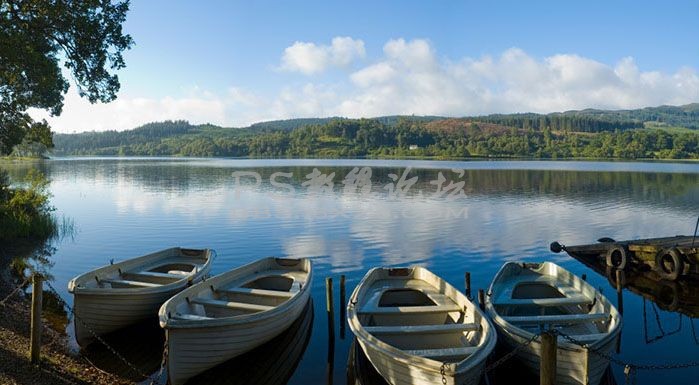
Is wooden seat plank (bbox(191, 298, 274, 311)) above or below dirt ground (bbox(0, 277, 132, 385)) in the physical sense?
above

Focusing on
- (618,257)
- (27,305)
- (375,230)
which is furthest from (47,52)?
(618,257)

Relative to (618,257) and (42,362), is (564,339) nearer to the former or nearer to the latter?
(42,362)

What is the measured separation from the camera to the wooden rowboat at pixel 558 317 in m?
11.6

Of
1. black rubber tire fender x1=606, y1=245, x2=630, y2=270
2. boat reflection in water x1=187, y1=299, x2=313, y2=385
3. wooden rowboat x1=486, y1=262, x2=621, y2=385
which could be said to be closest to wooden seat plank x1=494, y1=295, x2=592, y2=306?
wooden rowboat x1=486, y1=262, x2=621, y2=385

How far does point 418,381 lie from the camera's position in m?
10.8

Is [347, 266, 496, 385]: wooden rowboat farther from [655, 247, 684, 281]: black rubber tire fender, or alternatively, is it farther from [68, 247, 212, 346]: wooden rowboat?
[655, 247, 684, 281]: black rubber tire fender

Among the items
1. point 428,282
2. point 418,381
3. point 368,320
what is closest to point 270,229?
point 428,282

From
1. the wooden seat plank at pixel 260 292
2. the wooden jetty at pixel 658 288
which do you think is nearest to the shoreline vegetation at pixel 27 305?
the wooden seat plank at pixel 260 292

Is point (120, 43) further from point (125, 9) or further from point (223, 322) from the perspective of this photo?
point (223, 322)

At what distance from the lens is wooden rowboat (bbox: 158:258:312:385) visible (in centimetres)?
1249

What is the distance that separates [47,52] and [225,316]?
2154 cm

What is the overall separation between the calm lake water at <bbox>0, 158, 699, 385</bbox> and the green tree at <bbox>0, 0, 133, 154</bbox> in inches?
368

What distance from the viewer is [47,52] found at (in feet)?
88.8

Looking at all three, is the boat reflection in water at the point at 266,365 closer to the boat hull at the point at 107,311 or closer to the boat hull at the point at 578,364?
the boat hull at the point at 107,311
